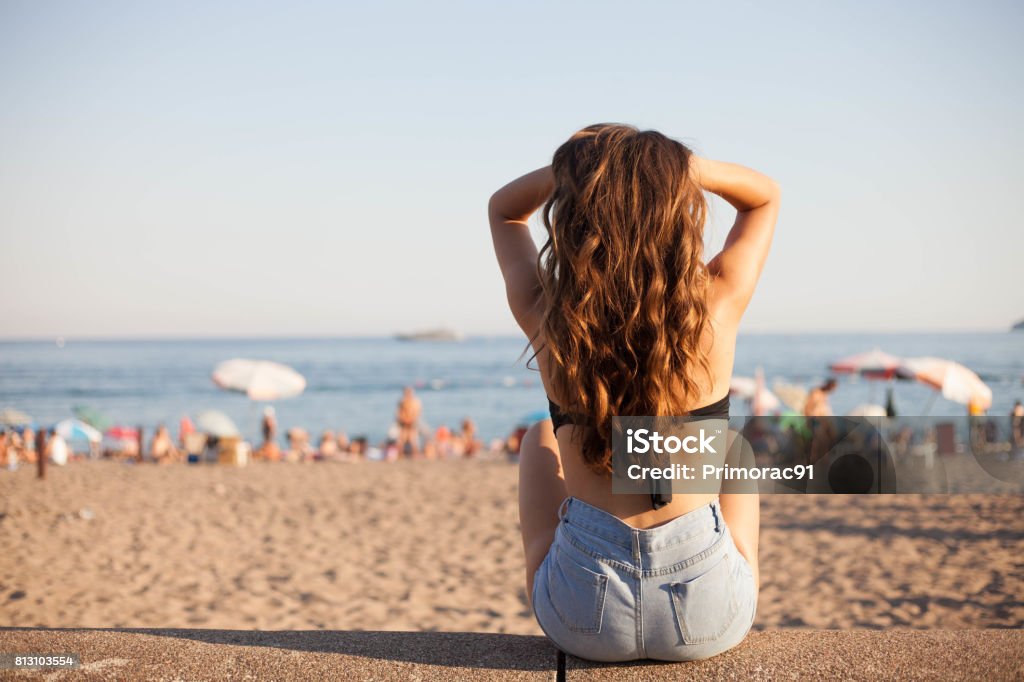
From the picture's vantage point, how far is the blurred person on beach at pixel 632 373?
1.59m

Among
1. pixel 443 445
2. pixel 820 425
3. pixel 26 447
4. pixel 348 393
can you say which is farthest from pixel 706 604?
pixel 348 393

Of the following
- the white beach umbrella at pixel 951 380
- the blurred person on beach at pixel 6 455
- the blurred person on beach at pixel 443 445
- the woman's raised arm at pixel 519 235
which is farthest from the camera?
the blurred person on beach at pixel 443 445

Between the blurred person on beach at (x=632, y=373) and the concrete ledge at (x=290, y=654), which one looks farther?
the concrete ledge at (x=290, y=654)

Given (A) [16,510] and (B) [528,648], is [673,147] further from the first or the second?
(A) [16,510]

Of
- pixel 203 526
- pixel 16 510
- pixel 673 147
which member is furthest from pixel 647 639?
pixel 16 510

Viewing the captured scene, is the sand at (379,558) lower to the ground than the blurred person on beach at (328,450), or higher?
higher

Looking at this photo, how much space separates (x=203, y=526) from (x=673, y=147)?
6875 mm

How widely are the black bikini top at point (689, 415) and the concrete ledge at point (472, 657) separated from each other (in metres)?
0.40

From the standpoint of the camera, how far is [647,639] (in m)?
1.64

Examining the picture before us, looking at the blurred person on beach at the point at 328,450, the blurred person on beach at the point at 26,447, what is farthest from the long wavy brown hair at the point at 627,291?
the blurred person on beach at the point at 26,447

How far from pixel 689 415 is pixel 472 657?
80cm

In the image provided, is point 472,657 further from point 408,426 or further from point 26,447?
point 26,447

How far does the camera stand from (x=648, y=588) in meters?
1.61

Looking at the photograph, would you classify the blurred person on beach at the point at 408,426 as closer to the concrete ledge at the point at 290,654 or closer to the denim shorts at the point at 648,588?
the concrete ledge at the point at 290,654
